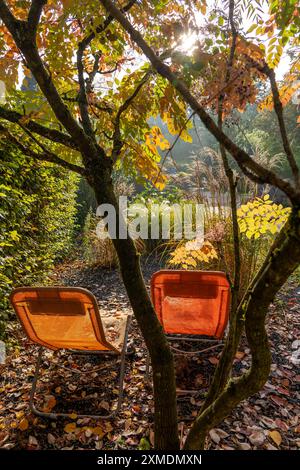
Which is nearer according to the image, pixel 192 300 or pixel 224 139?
pixel 224 139

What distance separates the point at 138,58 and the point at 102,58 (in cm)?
56

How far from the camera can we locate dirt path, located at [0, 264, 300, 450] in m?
1.78

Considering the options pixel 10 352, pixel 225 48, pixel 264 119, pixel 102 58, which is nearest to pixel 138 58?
pixel 102 58

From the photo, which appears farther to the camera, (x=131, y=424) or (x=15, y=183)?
(x=15, y=183)

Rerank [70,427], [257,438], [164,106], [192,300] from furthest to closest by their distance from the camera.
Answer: [192,300], [70,427], [257,438], [164,106]

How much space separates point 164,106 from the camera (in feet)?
5.05

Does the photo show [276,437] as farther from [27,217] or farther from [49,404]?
[27,217]

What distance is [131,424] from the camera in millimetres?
1907

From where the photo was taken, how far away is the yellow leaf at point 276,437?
5.69 ft

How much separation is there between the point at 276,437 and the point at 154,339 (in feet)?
3.51

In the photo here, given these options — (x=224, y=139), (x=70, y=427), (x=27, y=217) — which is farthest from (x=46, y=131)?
(x=27, y=217)

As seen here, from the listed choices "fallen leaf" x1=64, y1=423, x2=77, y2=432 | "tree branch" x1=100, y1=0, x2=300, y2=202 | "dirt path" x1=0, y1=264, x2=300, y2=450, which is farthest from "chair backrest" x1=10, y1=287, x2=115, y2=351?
"tree branch" x1=100, y1=0, x2=300, y2=202
